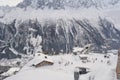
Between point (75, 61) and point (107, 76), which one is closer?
point (107, 76)

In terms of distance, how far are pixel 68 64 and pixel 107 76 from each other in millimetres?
17942

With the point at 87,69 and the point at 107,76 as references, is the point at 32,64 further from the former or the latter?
the point at 107,76

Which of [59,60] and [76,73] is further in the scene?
[59,60]

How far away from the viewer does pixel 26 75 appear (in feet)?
117

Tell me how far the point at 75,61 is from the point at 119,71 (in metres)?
29.8

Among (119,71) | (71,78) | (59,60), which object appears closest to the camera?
(119,71)

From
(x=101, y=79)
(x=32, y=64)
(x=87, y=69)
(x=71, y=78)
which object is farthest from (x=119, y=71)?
(x=32, y=64)

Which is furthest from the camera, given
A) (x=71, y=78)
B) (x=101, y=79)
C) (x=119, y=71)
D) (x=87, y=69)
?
(x=87, y=69)

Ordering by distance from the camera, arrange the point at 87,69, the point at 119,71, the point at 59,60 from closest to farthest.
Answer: the point at 119,71 < the point at 87,69 < the point at 59,60

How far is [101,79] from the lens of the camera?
1271 inches

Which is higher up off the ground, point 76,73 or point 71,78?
point 76,73

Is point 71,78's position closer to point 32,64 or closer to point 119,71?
point 119,71

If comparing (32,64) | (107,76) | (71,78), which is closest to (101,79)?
(107,76)

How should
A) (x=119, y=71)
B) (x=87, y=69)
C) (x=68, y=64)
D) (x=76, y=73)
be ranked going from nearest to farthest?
(x=76, y=73) < (x=119, y=71) < (x=87, y=69) < (x=68, y=64)
